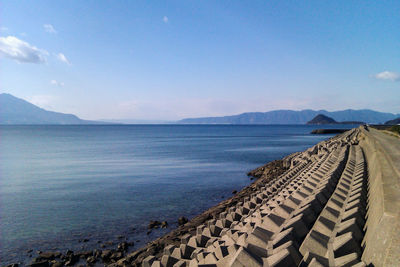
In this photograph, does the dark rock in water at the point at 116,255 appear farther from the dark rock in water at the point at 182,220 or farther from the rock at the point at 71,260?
the dark rock in water at the point at 182,220

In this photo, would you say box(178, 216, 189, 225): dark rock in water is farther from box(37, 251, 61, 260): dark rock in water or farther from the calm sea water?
box(37, 251, 61, 260): dark rock in water

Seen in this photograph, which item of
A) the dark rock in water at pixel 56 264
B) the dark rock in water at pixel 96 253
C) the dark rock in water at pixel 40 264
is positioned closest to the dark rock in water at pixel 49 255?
the dark rock in water at pixel 40 264

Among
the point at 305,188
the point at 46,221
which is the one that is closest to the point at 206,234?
the point at 305,188

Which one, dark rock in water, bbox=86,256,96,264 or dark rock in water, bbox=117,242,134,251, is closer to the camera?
dark rock in water, bbox=86,256,96,264

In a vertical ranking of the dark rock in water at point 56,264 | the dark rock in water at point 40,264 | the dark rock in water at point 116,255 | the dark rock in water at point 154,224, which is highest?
the dark rock in water at point 116,255

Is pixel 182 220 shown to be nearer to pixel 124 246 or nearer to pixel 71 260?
pixel 124 246

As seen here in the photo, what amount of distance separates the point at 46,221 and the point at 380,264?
44.3ft

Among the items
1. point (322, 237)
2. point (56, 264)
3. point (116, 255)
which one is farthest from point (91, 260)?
point (322, 237)

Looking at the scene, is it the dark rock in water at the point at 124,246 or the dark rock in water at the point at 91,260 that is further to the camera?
the dark rock in water at the point at 124,246

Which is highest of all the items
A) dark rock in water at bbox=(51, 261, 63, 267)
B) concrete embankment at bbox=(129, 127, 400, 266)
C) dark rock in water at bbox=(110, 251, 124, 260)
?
concrete embankment at bbox=(129, 127, 400, 266)

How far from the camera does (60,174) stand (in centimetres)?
2455

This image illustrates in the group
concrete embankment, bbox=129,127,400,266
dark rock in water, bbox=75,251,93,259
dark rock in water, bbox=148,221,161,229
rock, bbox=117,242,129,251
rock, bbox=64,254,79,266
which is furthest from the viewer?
dark rock in water, bbox=148,221,161,229

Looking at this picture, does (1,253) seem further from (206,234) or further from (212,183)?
(212,183)

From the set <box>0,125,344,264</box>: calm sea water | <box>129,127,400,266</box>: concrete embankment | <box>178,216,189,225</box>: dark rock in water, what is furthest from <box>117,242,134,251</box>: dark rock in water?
<box>129,127,400,266</box>: concrete embankment
